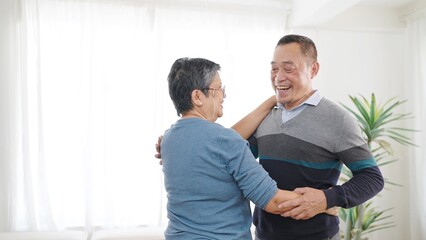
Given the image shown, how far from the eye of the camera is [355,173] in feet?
4.40

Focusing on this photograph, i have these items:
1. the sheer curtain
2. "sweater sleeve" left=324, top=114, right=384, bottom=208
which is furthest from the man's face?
the sheer curtain

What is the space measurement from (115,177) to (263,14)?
2.07 meters

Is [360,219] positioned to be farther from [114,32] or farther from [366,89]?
[114,32]

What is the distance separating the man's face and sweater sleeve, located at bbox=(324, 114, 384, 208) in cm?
26

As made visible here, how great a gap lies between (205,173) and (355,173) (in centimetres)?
62

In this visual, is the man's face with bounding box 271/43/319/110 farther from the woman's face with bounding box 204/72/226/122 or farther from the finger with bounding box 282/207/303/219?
the finger with bounding box 282/207/303/219

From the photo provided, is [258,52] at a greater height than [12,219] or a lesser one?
greater

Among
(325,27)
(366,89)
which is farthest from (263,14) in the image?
(366,89)

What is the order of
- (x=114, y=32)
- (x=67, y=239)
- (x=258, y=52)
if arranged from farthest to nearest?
1. (x=258, y=52)
2. (x=114, y=32)
3. (x=67, y=239)

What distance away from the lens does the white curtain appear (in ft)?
11.7

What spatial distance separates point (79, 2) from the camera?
312cm

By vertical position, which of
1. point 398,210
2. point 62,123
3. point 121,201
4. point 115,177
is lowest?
point 398,210

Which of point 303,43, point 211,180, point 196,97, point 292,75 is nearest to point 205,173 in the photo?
point 211,180

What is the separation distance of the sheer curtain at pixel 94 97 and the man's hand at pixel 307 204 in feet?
7.08
